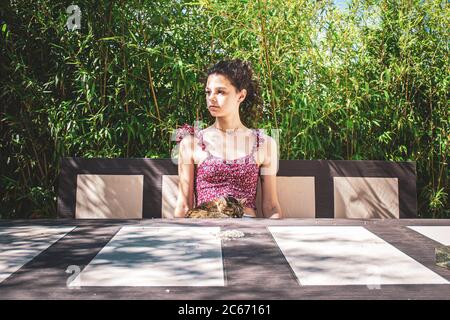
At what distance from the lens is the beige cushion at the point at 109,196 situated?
230 centimetres

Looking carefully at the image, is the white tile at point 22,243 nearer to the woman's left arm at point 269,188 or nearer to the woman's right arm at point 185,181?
the woman's right arm at point 185,181

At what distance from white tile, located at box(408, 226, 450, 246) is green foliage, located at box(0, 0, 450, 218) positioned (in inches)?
56.4

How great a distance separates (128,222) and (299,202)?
115 cm

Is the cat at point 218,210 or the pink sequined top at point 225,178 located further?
the pink sequined top at point 225,178

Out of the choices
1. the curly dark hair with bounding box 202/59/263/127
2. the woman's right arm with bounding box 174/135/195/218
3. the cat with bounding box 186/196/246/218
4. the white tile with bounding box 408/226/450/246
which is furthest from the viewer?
the curly dark hair with bounding box 202/59/263/127

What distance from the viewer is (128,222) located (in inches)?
57.5

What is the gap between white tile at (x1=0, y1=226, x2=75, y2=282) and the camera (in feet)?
3.16

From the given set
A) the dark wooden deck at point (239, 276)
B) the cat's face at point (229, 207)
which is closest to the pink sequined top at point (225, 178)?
the cat's face at point (229, 207)

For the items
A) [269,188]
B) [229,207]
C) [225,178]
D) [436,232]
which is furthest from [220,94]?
[436,232]

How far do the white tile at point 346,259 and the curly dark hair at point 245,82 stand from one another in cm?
125

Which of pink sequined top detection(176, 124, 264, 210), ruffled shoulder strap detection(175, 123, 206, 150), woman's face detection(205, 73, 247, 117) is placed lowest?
pink sequined top detection(176, 124, 264, 210)

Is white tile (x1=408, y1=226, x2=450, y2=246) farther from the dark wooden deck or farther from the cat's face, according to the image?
the cat's face

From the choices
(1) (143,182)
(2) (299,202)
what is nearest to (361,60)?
(2) (299,202)

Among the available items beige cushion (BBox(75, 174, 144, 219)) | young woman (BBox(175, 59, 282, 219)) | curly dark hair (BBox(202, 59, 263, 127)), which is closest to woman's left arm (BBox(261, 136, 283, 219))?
young woman (BBox(175, 59, 282, 219))
